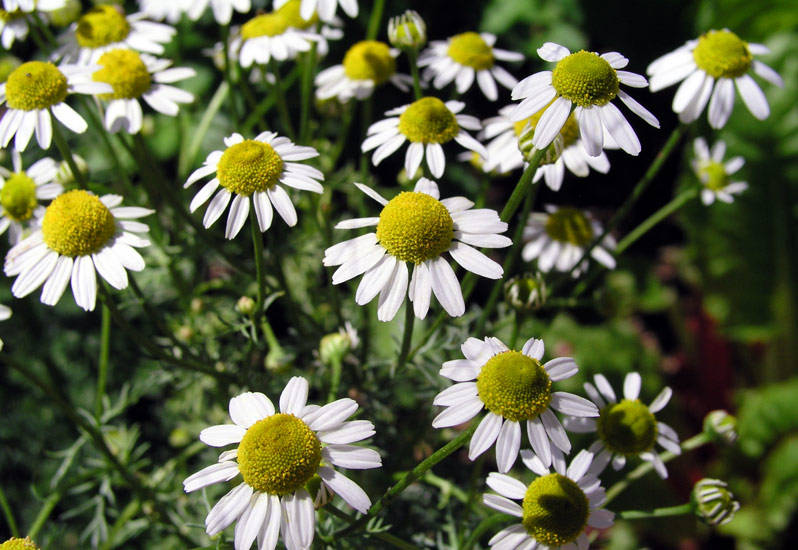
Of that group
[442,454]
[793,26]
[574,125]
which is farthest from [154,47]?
[793,26]

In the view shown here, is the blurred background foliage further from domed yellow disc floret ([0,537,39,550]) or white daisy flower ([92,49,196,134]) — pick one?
domed yellow disc floret ([0,537,39,550])

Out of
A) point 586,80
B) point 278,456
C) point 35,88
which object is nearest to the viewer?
point 278,456

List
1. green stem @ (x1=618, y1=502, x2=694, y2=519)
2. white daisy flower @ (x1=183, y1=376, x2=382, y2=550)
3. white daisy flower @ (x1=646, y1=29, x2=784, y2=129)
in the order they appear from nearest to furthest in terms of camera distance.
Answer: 1. white daisy flower @ (x1=183, y1=376, x2=382, y2=550)
2. green stem @ (x1=618, y1=502, x2=694, y2=519)
3. white daisy flower @ (x1=646, y1=29, x2=784, y2=129)

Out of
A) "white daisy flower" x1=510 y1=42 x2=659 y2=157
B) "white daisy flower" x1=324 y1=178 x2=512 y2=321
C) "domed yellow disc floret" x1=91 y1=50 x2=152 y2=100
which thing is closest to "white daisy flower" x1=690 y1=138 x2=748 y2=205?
"white daisy flower" x1=510 y1=42 x2=659 y2=157

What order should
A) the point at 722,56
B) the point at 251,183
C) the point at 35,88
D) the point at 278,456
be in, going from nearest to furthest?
the point at 278,456, the point at 251,183, the point at 35,88, the point at 722,56

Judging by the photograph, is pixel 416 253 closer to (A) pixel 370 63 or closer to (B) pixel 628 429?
(B) pixel 628 429

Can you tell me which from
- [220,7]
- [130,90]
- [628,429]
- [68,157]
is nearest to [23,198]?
[68,157]
